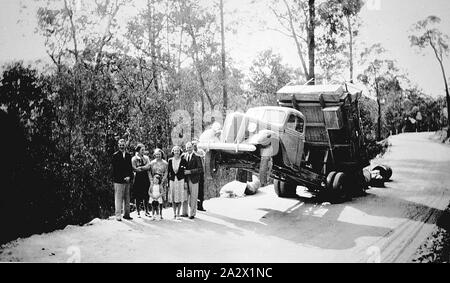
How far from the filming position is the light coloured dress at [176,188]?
7629mm

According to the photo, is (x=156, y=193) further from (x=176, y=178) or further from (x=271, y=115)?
(x=271, y=115)

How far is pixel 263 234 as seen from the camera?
6.88m

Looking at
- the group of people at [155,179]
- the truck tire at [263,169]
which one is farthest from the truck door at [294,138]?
the group of people at [155,179]

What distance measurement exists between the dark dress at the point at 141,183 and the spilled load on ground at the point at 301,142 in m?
1.40

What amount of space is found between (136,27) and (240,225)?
16.7 metres

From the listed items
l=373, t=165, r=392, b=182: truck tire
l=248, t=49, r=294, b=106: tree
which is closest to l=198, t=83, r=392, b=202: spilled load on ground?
l=373, t=165, r=392, b=182: truck tire

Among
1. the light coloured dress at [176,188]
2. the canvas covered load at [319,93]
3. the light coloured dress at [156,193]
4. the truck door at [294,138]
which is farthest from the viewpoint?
the canvas covered load at [319,93]

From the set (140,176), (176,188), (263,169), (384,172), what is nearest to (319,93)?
(263,169)

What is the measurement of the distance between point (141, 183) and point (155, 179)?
1.01ft

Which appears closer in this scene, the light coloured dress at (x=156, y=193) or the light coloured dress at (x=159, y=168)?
the light coloured dress at (x=156, y=193)

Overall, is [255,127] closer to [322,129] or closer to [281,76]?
[322,129]

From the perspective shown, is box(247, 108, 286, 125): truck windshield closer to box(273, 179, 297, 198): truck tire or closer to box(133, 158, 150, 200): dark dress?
box(273, 179, 297, 198): truck tire

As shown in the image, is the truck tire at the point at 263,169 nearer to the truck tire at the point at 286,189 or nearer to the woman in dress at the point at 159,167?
the woman in dress at the point at 159,167

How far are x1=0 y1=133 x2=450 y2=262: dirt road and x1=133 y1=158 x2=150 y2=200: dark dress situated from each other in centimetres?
53
